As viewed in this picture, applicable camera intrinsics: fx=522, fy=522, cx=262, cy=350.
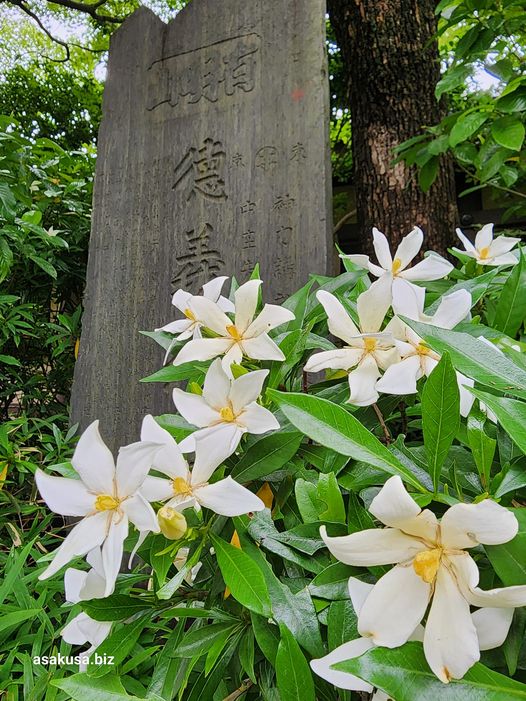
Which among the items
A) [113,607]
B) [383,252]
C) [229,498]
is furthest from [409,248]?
[113,607]

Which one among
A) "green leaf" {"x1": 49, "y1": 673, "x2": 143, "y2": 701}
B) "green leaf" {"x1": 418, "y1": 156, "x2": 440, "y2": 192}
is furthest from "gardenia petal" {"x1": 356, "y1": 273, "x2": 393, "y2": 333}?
"green leaf" {"x1": 418, "y1": 156, "x2": 440, "y2": 192}

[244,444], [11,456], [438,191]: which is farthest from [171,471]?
[438,191]

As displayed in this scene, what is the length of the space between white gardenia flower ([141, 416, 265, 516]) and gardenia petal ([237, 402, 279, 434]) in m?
0.05

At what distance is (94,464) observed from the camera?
0.46 metres

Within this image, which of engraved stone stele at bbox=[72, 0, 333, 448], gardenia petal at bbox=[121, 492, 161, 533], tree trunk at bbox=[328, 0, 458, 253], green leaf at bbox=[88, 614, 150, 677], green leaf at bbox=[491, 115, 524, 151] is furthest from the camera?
tree trunk at bbox=[328, 0, 458, 253]

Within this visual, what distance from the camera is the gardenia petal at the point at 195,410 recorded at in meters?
0.54

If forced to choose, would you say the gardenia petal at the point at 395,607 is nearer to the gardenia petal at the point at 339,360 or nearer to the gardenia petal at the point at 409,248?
the gardenia petal at the point at 339,360

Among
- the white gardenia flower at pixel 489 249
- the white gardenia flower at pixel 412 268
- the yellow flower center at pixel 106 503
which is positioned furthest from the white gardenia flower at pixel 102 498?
the white gardenia flower at pixel 489 249

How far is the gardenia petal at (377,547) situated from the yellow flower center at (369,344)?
0.88ft

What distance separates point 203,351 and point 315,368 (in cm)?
17

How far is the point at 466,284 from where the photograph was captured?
2.44 ft

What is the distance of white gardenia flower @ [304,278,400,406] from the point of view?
56 cm

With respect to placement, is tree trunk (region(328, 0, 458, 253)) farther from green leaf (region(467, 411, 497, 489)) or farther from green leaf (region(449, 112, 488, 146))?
green leaf (region(467, 411, 497, 489))

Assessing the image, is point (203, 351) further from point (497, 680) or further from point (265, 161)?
point (265, 161)
